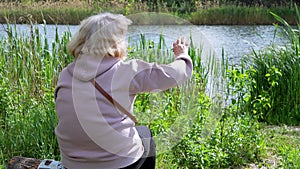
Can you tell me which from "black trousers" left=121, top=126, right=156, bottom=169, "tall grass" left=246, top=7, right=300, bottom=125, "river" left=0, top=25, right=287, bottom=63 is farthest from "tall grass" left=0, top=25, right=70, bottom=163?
"tall grass" left=246, top=7, right=300, bottom=125

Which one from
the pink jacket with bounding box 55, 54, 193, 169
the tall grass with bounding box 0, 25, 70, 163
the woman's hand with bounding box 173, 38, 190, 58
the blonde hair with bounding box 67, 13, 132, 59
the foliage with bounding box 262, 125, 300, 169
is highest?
the blonde hair with bounding box 67, 13, 132, 59

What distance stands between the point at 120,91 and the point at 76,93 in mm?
190

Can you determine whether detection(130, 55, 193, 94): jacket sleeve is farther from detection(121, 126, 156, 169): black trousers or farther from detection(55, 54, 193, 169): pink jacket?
detection(121, 126, 156, 169): black trousers

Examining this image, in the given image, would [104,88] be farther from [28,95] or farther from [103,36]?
[28,95]

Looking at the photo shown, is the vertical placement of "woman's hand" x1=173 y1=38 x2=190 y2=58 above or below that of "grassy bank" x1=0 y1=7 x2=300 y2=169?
above

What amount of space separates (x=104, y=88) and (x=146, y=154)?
471 mm

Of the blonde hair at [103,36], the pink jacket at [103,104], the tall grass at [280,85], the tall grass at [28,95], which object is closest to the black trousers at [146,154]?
the pink jacket at [103,104]

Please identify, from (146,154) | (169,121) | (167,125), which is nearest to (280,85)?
(169,121)

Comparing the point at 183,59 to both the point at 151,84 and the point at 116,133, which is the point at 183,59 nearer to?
the point at 151,84

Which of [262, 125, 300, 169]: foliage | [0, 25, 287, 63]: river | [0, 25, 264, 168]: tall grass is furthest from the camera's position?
[0, 25, 264, 168]: tall grass

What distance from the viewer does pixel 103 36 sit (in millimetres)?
2029

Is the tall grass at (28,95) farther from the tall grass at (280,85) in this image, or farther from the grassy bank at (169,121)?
the tall grass at (280,85)

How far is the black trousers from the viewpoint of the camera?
2.23 m

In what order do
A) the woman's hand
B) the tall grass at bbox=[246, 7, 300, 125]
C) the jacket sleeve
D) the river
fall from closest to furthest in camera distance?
the jacket sleeve → the woman's hand → the river → the tall grass at bbox=[246, 7, 300, 125]
